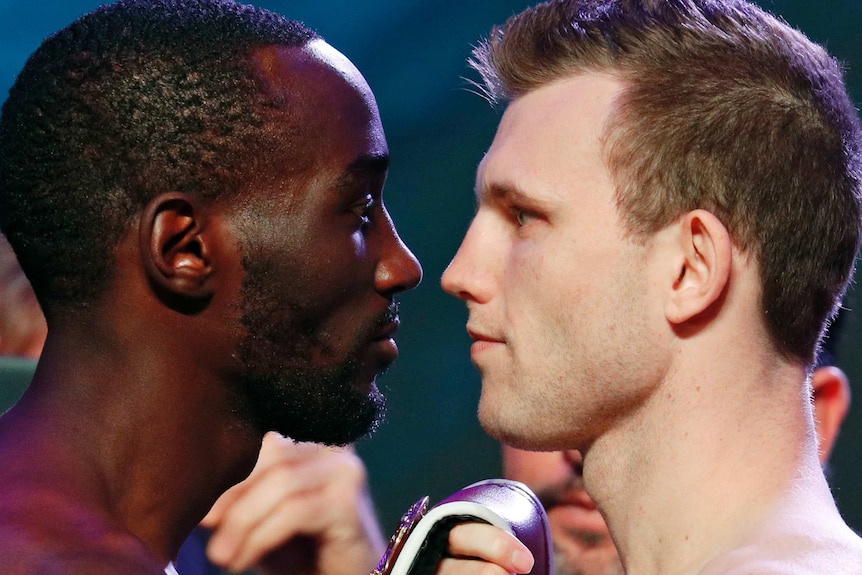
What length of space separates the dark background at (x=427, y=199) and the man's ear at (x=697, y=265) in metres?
3.16

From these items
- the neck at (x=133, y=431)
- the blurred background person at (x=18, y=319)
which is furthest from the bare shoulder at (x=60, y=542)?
the blurred background person at (x=18, y=319)

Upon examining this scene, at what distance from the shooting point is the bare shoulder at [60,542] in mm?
1738

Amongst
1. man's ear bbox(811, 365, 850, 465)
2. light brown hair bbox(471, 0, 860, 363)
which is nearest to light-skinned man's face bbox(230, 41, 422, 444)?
light brown hair bbox(471, 0, 860, 363)

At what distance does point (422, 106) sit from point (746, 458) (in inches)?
141

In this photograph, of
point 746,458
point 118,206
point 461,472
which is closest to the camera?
point 746,458

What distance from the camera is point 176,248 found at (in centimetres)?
209

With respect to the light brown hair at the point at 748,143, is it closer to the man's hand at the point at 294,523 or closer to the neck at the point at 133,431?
the neck at the point at 133,431

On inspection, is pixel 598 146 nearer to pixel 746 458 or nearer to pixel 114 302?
pixel 746 458

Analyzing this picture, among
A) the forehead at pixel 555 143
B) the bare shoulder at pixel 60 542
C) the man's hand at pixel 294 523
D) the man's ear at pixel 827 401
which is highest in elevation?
the forehead at pixel 555 143

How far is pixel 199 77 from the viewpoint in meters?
2.13

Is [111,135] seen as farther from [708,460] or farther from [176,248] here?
[708,460]

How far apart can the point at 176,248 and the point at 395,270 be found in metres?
0.44

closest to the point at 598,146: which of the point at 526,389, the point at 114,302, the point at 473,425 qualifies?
the point at 526,389

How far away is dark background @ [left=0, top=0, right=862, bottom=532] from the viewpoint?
517cm
